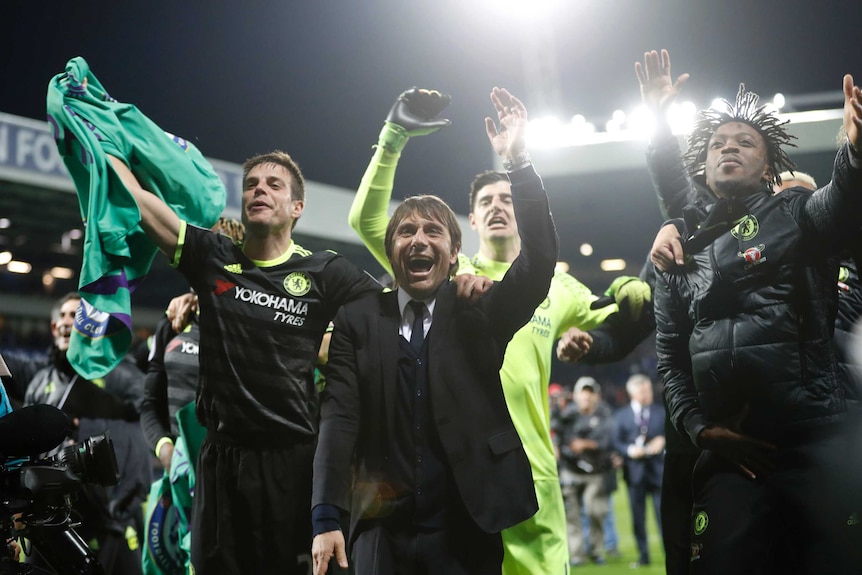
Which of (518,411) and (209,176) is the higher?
(209,176)

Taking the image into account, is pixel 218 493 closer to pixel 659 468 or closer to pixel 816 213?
pixel 816 213

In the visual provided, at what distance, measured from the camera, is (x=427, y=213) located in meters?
3.25

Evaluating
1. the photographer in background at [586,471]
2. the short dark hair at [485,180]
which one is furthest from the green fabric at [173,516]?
the photographer in background at [586,471]

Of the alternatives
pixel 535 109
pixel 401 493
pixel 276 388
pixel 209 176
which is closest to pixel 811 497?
pixel 401 493

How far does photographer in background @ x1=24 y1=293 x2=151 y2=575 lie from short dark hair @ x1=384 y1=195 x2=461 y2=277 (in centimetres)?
379

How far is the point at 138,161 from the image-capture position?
12.7ft

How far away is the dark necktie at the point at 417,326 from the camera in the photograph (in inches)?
123

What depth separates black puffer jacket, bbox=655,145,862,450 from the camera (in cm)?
318

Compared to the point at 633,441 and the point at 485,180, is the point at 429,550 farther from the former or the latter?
the point at 633,441

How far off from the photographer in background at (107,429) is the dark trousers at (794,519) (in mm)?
4318

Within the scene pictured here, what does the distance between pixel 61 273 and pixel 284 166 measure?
78.1ft

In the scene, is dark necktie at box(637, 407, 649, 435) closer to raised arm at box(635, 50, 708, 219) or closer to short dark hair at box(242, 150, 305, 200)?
raised arm at box(635, 50, 708, 219)

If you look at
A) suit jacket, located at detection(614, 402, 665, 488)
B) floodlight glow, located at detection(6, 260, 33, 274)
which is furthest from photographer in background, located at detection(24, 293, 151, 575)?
floodlight glow, located at detection(6, 260, 33, 274)

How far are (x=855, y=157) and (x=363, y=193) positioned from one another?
2.17 metres
